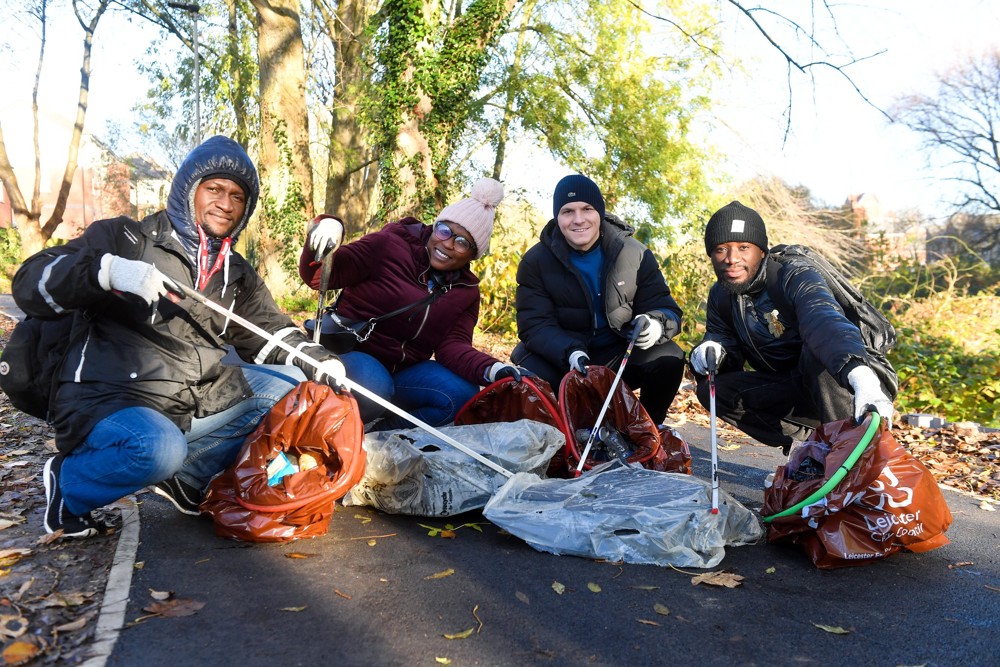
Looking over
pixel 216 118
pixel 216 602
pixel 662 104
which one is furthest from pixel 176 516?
pixel 216 118

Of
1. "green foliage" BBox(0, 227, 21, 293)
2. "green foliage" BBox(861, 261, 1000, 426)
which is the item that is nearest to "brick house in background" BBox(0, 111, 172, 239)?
"green foliage" BBox(0, 227, 21, 293)

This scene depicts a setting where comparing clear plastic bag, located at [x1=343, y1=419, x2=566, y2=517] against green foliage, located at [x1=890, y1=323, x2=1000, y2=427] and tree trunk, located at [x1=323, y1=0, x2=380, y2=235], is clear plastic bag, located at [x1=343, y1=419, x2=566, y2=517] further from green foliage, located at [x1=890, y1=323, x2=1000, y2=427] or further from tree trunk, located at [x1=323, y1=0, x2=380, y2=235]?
tree trunk, located at [x1=323, y1=0, x2=380, y2=235]

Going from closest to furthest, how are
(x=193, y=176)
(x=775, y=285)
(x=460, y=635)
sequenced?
(x=460, y=635) → (x=193, y=176) → (x=775, y=285)

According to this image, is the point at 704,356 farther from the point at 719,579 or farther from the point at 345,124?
the point at 345,124

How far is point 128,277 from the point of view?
9.41 feet

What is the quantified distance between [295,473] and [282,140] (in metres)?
12.6

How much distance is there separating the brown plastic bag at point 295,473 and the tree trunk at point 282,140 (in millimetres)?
12151

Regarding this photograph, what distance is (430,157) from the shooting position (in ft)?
39.4

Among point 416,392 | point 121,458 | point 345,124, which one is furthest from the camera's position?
point 345,124

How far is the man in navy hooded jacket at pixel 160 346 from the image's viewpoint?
2.93 metres

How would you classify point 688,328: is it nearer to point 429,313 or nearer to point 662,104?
point 662,104

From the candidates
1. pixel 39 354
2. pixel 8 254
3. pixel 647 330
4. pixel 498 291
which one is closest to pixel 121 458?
pixel 39 354

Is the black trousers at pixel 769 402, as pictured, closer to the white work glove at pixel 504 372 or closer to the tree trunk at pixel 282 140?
the white work glove at pixel 504 372

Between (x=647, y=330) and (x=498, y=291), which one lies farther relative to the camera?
(x=498, y=291)
